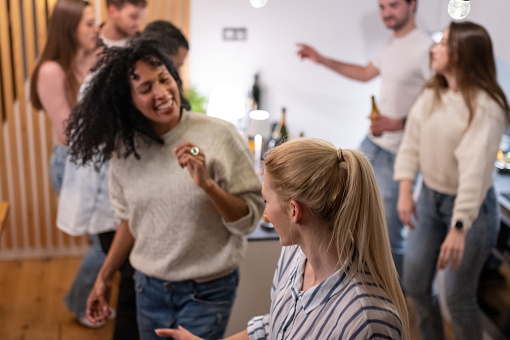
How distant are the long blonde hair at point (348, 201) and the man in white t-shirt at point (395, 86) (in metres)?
1.96

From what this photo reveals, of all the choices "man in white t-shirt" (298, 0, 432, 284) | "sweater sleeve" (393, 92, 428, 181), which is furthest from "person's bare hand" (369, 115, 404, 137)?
"sweater sleeve" (393, 92, 428, 181)

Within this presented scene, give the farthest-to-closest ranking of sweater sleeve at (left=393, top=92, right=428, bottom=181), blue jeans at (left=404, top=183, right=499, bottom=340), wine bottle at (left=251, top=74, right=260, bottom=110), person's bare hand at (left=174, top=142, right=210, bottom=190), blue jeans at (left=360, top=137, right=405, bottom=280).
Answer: wine bottle at (left=251, top=74, right=260, bottom=110) < blue jeans at (left=360, top=137, right=405, bottom=280) < sweater sleeve at (left=393, top=92, right=428, bottom=181) < blue jeans at (left=404, top=183, right=499, bottom=340) < person's bare hand at (left=174, top=142, right=210, bottom=190)

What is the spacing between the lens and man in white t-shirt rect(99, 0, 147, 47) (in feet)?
9.35

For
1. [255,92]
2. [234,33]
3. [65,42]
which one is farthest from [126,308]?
[234,33]

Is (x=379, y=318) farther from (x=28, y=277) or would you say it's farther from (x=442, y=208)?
(x=28, y=277)

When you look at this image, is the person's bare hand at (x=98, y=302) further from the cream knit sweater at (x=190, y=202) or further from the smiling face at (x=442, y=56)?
the smiling face at (x=442, y=56)

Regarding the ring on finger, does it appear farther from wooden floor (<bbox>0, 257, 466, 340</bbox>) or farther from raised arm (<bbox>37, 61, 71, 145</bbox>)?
wooden floor (<bbox>0, 257, 466, 340</bbox>)

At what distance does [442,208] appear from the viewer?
8.05ft

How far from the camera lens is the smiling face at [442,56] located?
232 cm

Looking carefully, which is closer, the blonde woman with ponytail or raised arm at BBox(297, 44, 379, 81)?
the blonde woman with ponytail

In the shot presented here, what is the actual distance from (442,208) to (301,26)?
193 centimetres

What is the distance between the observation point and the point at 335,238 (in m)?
1.18

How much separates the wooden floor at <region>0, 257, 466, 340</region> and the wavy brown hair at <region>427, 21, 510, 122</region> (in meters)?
1.21

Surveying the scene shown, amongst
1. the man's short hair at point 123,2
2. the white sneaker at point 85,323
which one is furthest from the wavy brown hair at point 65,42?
the white sneaker at point 85,323
